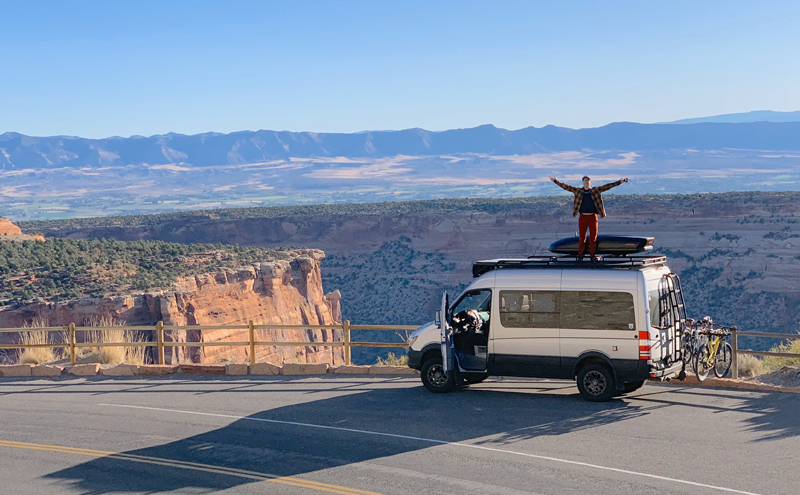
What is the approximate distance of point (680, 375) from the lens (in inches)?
583

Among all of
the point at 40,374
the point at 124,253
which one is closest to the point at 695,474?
the point at 40,374

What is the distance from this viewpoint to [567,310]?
45.0ft

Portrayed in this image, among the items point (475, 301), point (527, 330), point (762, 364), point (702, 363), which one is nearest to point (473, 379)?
point (475, 301)

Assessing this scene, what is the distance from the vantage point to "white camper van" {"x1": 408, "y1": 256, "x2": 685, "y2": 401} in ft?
43.5

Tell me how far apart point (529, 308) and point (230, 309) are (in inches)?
1146

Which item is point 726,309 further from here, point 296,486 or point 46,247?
point 296,486

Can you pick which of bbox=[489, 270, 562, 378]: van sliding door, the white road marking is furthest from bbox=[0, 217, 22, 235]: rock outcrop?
bbox=[489, 270, 562, 378]: van sliding door

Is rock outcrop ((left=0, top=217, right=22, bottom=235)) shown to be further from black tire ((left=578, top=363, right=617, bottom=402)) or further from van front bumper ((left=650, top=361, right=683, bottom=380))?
van front bumper ((left=650, top=361, right=683, bottom=380))

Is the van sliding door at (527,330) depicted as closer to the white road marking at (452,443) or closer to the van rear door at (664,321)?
the van rear door at (664,321)

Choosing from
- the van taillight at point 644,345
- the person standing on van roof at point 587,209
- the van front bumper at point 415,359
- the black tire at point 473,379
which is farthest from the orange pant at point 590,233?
the van front bumper at point 415,359

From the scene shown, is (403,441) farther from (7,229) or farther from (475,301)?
(7,229)

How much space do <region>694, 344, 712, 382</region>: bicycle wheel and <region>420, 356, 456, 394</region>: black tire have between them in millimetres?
4438

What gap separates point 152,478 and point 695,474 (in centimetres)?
706

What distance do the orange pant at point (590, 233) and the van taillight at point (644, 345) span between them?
1.87 meters
